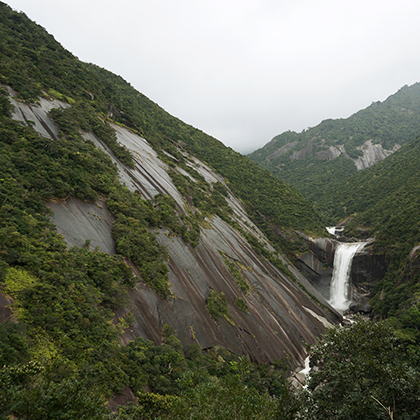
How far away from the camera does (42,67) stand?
31891 mm

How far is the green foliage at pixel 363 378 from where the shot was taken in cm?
859

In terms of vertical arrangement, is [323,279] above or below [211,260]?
below

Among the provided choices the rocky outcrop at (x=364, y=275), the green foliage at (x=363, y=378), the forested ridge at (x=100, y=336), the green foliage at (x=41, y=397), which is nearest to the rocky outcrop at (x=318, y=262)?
the rocky outcrop at (x=364, y=275)

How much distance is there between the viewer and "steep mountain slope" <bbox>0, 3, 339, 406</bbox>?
10422 mm

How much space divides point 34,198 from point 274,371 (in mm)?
22166

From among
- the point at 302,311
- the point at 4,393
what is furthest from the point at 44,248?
the point at 302,311

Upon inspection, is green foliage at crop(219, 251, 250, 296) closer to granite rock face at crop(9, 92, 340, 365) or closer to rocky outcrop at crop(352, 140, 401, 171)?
granite rock face at crop(9, 92, 340, 365)

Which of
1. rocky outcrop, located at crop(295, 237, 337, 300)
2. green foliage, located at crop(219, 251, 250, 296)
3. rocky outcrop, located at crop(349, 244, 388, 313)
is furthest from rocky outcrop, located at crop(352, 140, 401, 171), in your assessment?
green foliage, located at crop(219, 251, 250, 296)

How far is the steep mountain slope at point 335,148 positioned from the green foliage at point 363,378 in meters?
80.4

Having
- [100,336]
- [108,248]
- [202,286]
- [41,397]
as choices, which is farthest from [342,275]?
[41,397]

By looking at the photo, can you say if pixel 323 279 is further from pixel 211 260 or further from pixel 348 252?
pixel 211 260

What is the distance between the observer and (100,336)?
1076cm

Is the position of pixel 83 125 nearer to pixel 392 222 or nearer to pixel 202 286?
pixel 202 286

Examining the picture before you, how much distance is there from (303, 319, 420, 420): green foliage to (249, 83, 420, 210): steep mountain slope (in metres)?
80.4
